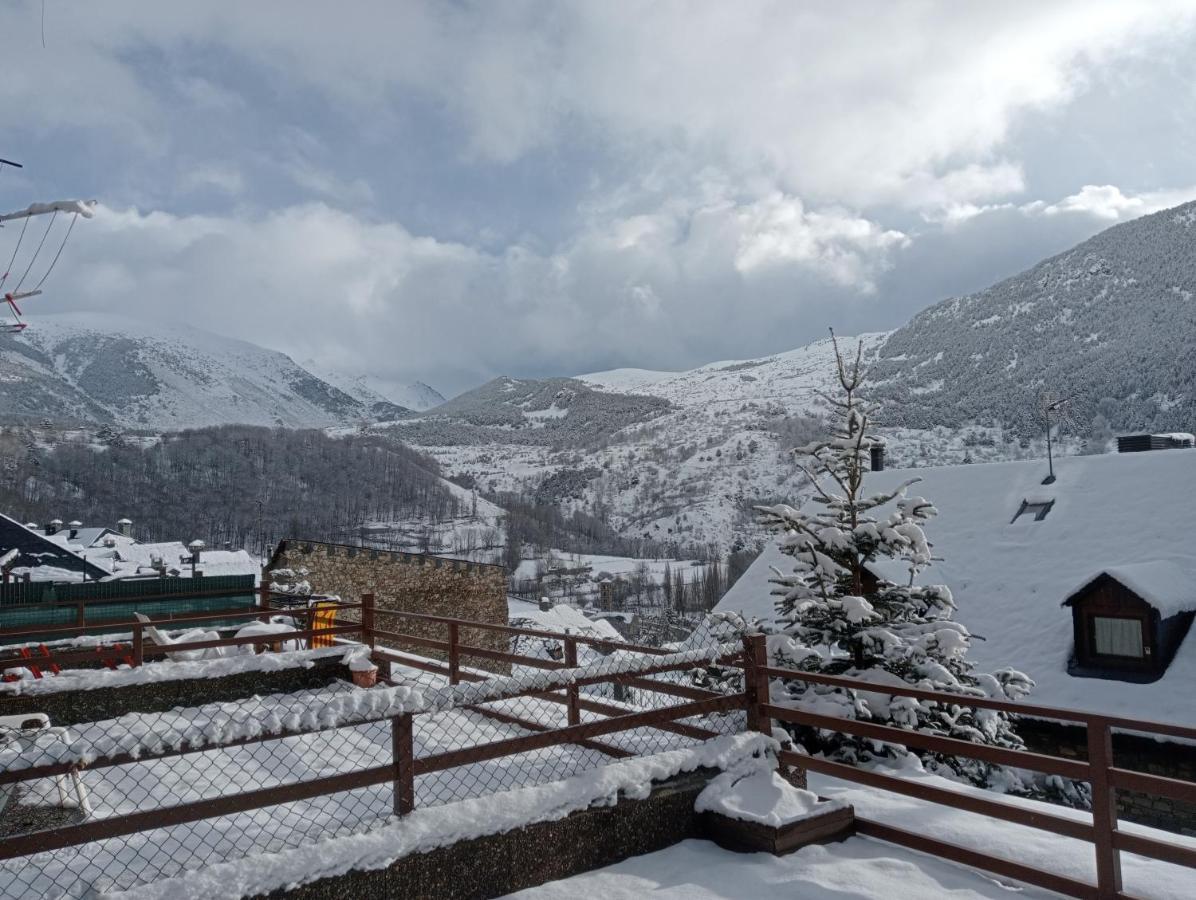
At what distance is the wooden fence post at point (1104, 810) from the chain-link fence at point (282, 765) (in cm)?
220

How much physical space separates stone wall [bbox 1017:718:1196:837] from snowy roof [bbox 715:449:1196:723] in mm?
479

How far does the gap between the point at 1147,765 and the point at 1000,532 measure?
7653 millimetres

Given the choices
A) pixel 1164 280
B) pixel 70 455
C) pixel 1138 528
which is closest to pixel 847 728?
pixel 1138 528

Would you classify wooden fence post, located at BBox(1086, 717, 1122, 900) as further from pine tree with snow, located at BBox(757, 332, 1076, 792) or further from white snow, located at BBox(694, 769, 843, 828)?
pine tree with snow, located at BBox(757, 332, 1076, 792)

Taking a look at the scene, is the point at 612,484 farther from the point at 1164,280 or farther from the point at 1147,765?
the point at 1147,765

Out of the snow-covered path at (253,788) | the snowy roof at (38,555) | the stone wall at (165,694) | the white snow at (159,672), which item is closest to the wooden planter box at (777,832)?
the snow-covered path at (253,788)

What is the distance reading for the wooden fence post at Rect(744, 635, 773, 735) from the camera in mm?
5793

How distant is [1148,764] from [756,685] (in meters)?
11.2

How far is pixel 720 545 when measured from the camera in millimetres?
129750

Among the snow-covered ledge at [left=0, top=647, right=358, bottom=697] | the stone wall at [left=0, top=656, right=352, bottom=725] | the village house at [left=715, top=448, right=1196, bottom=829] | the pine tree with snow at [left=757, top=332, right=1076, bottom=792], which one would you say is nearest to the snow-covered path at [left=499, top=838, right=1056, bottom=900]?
the pine tree with snow at [left=757, top=332, right=1076, bottom=792]

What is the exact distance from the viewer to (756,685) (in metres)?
5.80

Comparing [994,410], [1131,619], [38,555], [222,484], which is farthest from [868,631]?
[994,410]

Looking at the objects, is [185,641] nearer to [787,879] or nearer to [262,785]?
[262,785]

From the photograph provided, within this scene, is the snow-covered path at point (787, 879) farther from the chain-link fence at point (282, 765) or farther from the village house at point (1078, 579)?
the village house at point (1078, 579)
